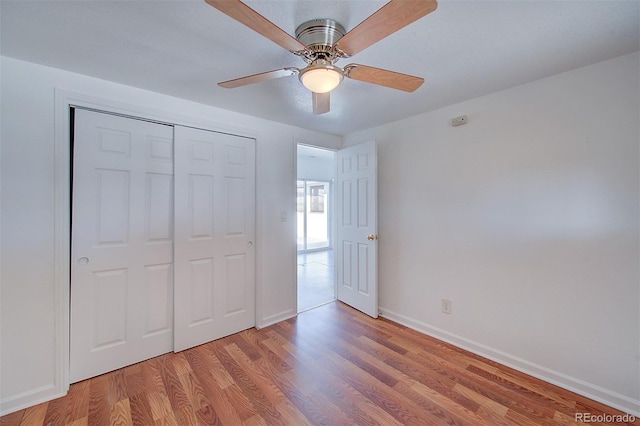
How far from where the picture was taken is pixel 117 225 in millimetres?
2059

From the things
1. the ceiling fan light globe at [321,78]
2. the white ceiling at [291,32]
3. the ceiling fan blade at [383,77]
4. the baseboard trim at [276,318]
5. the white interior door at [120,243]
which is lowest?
the baseboard trim at [276,318]

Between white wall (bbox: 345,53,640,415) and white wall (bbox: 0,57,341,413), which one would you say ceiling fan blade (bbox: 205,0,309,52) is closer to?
white wall (bbox: 0,57,341,413)

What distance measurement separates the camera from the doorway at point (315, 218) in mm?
4859

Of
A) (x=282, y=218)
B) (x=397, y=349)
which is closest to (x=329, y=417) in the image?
(x=397, y=349)

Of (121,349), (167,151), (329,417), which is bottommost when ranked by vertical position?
(329,417)

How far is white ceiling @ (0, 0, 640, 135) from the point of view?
1233 mm

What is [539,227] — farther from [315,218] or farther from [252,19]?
[315,218]

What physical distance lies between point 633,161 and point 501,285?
3.88ft

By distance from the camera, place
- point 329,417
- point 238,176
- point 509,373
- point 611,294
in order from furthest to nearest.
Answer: point 238,176
point 509,373
point 611,294
point 329,417

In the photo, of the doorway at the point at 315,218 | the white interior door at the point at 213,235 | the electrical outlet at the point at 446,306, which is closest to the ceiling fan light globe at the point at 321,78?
the white interior door at the point at 213,235

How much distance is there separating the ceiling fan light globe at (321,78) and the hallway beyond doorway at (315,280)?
8.67 feet

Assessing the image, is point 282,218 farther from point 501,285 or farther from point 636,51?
point 636,51

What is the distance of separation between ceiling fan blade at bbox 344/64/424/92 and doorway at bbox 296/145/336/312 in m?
3.20

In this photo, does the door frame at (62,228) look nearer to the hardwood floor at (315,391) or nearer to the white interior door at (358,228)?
the hardwood floor at (315,391)
